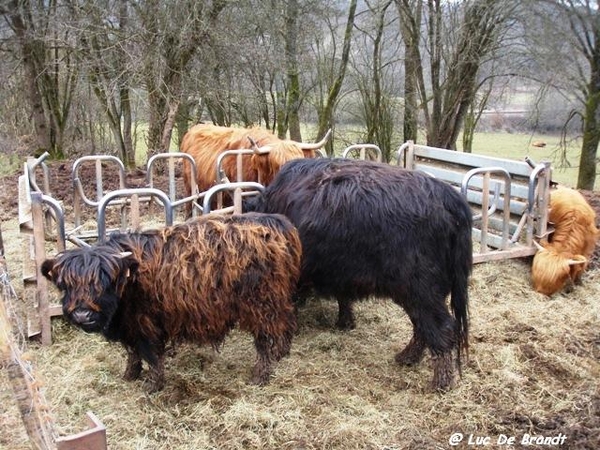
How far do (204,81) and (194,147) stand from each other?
13.1 ft

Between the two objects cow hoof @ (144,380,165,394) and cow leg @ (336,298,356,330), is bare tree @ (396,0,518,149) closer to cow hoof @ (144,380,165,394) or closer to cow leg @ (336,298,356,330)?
cow leg @ (336,298,356,330)

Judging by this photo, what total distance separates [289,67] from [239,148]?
5962 millimetres

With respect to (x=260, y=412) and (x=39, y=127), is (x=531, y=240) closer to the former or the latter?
(x=260, y=412)

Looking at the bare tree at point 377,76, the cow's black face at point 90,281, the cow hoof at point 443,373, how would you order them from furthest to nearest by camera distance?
the bare tree at point 377,76, the cow hoof at point 443,373, the cow's black face at point 90,281

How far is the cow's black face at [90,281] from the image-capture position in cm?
317

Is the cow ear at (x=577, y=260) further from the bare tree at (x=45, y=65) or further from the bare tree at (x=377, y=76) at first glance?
the bare tree at (x=45, y=65)

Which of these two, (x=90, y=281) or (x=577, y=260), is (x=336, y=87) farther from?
(x=90, y=281)

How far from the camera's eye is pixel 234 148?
6.78 m

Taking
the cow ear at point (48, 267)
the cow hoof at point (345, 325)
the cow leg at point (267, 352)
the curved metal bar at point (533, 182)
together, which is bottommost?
the cow hoof at point (345, 325)

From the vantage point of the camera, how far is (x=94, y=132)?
1490cm

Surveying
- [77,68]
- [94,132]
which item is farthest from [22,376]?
[94,132]

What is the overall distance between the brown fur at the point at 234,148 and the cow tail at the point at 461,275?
8.55ft

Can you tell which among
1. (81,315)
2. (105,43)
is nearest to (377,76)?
(105,43)

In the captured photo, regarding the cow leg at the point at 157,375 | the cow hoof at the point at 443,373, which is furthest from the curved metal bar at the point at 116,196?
the cow hoof at the point at 443,373
